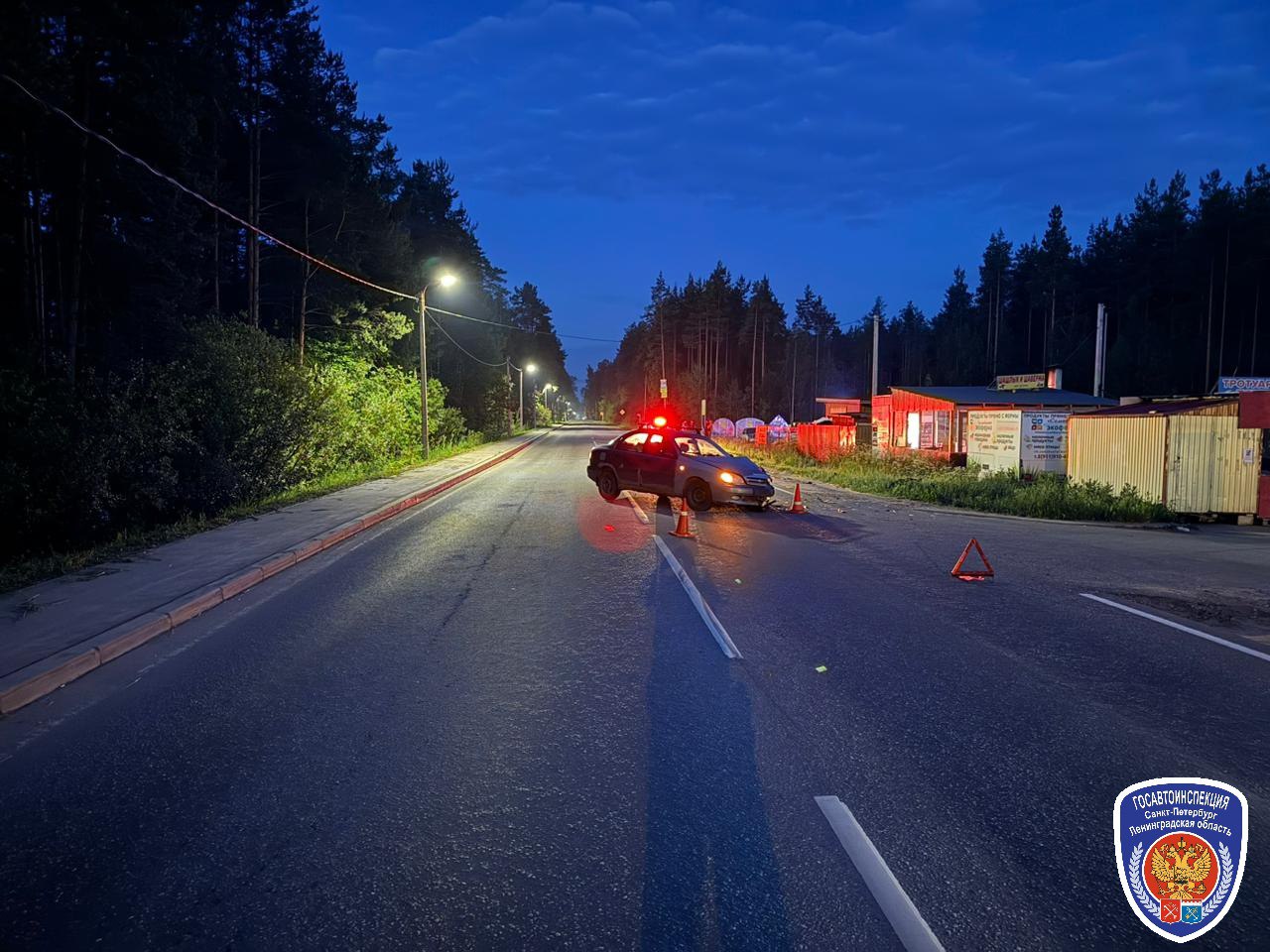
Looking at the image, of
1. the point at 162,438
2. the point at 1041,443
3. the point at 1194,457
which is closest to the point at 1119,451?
the point at 1194,457

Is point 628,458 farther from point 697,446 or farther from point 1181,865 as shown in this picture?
point 1181,865

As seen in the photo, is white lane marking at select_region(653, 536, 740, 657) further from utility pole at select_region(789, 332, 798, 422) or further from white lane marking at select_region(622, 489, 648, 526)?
utility pole at select_region(789, 332, 798, 422)

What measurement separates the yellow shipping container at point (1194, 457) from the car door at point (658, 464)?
1038 cm

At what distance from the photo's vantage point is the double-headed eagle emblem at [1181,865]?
2.71 meters

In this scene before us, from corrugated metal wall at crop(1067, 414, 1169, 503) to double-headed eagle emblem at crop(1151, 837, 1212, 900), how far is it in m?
16.4

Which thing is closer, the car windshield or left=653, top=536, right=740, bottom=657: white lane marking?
left=653, top=536, right=740, bottom=657: white lane marking

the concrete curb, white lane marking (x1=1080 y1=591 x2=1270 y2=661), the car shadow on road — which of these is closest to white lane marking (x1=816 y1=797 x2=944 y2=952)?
the car shadow on road

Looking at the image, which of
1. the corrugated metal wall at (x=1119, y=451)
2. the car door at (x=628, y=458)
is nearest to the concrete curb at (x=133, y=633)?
the car door at (x=628, y=458)

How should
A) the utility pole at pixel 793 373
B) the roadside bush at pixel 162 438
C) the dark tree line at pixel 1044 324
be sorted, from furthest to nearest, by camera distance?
1. the utility pole at pixel 793 373
2. the dark tree line at pixel 1044 324
3. the roadside bush at pixel 162 438

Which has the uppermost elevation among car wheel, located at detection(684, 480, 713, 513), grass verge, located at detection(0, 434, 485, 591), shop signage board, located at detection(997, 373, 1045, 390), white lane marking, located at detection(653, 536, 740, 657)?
shop signage board, located at detection(997, 373, 1045, 390)

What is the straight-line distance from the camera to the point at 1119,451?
57.2ft

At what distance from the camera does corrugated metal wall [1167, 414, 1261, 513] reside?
51.1 feet

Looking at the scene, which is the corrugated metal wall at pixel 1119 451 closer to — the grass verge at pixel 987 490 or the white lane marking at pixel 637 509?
the grass verge at pixel 987 490

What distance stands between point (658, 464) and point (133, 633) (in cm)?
1123
